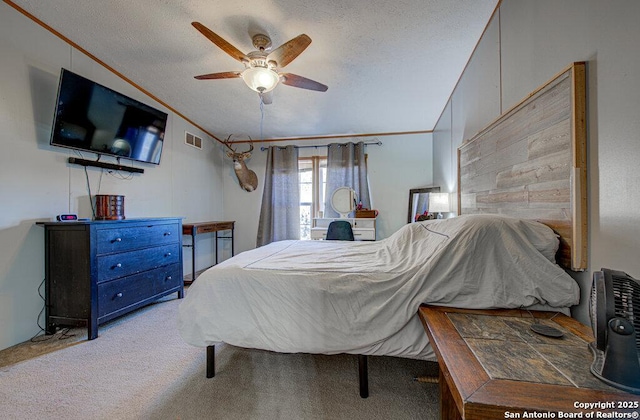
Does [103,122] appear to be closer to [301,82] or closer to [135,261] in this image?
[135,261]

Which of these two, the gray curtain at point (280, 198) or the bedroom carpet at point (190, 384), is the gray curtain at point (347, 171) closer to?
the gray curtain at point (280, 198)

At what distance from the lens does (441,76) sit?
271 cm

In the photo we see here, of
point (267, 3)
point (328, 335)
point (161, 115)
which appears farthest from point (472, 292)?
point (161, 115)

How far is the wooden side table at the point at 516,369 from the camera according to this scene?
1.99ft

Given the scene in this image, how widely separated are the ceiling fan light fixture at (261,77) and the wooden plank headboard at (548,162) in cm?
177

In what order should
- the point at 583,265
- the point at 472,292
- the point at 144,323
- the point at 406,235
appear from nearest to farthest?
1. the point at 583,265
2. the point at 472,292
3. the point at 406,235
4. the point at 144,323

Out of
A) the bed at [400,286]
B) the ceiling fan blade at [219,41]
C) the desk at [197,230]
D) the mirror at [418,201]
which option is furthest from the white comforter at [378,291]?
the mirror at [418,201]

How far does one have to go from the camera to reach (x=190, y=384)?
5.05 ft

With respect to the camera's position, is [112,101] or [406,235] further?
[112,101]

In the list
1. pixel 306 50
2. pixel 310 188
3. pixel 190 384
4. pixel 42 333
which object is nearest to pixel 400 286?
pixel 190 384

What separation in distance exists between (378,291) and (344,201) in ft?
10.3

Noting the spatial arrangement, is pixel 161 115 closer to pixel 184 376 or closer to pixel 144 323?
pixel 144 323

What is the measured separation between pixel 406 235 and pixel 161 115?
10.5 feet

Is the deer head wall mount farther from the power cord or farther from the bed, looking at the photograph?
the bed
